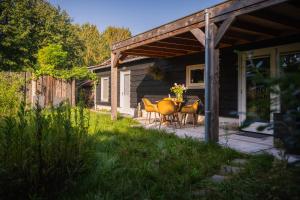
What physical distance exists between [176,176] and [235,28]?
3515mm

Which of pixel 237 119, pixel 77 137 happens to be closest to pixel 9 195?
pixel 77 137

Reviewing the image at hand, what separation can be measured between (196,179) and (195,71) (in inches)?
229

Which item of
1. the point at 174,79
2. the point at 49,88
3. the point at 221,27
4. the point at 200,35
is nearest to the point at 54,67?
the point at 49,88

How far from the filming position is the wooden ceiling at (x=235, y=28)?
4.39 m

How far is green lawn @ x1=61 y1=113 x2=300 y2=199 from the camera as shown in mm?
2594

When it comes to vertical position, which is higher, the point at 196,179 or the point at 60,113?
the point at 60,113

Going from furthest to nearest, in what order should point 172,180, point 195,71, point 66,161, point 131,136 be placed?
point 195,71
point 131,136
point 172,180
point 66,161

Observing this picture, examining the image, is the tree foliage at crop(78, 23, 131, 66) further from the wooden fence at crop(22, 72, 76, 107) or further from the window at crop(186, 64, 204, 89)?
the window at crop(186, 64, 204, 89)

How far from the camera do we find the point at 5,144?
97.0 inches

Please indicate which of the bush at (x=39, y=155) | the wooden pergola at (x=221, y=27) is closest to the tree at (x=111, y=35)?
the wooden pergola at (x=221, y=27)

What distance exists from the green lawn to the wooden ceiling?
90.4 inches

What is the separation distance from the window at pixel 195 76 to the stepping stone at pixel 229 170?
15.8 ft

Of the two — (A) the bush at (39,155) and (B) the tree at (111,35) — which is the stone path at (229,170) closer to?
(A) the bush at (39,155)

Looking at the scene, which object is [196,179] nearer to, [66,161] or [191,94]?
[66,161]
